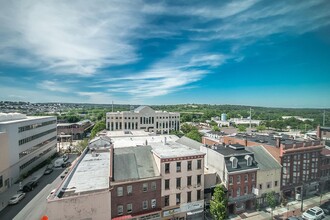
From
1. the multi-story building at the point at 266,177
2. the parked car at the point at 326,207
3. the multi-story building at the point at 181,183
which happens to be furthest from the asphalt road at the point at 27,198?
the parked car at the point at 326,207

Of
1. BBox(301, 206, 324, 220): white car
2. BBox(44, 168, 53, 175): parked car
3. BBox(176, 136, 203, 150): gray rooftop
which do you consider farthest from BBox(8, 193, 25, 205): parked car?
BBox(301, 206, 324, 220): white car

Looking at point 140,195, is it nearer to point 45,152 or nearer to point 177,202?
point 177,202

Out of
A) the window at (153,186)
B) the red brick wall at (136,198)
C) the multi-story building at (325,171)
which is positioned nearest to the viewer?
the red brick wall at (136,198)

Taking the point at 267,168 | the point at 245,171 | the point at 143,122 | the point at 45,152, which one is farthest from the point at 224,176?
the point at 143,122

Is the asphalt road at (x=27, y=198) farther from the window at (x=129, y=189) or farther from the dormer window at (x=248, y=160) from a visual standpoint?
the dormer window at (x=248, y=160)

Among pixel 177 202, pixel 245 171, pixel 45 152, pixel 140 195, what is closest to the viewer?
pixel 140 195

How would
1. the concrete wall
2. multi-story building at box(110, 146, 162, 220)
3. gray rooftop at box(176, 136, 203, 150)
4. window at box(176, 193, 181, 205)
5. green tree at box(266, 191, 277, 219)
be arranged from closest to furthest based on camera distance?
the concrete wall → multi-story building at box(110, 146, 162, 220) → window at box(176, 193, 181, 205) → green tree at box(266, 191, 277, 219) → gray rooftop at box(176, 136, 203, 150)

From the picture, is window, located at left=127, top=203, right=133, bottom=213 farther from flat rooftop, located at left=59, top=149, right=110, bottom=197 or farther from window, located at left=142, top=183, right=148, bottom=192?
flat rooftop, located at left=59, top=149, right=110, bottom=197
